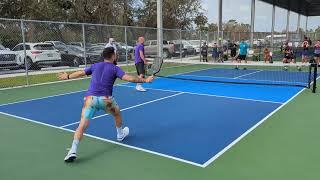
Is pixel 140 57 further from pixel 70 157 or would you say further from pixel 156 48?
pixel 156 48

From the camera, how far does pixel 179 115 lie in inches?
345

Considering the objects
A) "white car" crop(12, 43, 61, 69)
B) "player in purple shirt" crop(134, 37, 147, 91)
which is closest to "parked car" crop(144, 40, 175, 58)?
"white car" crop(12, 43, 61, 69)

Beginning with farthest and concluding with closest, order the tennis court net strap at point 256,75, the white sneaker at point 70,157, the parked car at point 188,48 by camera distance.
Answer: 1. the parked car at point 188,48
2. the tennis court net strap at point 256,75
3. the white sneaker at point 70,157

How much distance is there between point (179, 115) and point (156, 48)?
17.6m

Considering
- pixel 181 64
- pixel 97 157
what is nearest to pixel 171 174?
pixel 97 157

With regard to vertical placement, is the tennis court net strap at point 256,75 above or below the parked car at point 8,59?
below

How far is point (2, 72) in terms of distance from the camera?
14719 millimetres

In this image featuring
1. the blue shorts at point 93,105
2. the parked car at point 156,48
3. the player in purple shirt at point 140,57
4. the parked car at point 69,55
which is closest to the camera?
the blue shorts at point 93,105

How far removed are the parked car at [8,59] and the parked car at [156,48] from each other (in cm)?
1111

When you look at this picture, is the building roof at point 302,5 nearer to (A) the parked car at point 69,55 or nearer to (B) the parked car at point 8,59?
(A) the parked car at point 69,55

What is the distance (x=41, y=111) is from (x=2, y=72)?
20.8 ft

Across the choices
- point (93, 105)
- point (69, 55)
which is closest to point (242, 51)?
point (69, 55)

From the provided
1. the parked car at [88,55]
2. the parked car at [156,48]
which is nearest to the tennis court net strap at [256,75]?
the parked car at [156,48]

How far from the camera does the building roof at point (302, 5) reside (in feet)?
133
